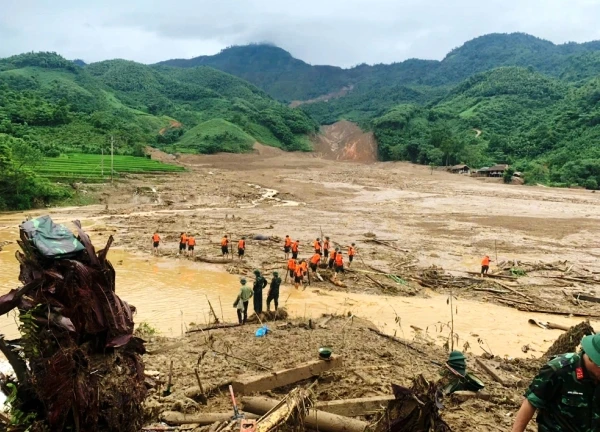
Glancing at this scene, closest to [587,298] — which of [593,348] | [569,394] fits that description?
[569,394]

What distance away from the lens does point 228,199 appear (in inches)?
1629

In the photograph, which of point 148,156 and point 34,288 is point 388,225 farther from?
point 148,156

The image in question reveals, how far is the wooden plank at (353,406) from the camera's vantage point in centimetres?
505

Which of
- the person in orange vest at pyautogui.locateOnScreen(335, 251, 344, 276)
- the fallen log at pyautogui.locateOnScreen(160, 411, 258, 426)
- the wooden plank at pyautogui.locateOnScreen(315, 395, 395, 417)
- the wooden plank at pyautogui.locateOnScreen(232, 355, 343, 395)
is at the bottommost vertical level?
the person in orange vest at pyautogui.locateOnScreen(335, 251, 344, 276)

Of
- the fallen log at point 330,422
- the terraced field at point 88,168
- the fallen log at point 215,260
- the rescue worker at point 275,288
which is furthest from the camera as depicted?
the terraced field at point 88,168

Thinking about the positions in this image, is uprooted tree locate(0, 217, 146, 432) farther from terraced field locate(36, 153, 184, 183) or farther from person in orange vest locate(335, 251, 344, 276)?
terraced field locate(36, 153, 184, 183)

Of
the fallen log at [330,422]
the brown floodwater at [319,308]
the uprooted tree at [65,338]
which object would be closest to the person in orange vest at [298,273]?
the brown floodwater at [319,308]

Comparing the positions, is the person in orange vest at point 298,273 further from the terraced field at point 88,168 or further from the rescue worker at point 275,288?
the terraced field at point 88,168

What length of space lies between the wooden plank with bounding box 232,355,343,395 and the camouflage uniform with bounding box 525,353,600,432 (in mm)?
3322

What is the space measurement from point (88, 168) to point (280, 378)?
44.8 m

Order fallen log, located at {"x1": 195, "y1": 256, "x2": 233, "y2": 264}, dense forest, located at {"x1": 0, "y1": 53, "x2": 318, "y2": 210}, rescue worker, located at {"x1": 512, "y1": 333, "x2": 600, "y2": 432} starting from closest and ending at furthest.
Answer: rescue worker, located at {"x1": 512, "y1": 333, "x2": 600, "y2": 432}, fallen log, located at {"x1": 195, "y1": 256, "x2": 233, "y2": 264}, dense forest, located at {"x1": 0, "y1": 53, "x2": 318, "y2": 210}

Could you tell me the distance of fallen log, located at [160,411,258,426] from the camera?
507cm

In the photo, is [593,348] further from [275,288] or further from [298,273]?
[298,273]

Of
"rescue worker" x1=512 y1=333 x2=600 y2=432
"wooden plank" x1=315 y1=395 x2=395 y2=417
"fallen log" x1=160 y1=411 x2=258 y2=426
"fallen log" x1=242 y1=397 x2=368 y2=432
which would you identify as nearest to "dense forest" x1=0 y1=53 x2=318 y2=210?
"fallen log" x1=160 y1=411 x2=258 y2=426
